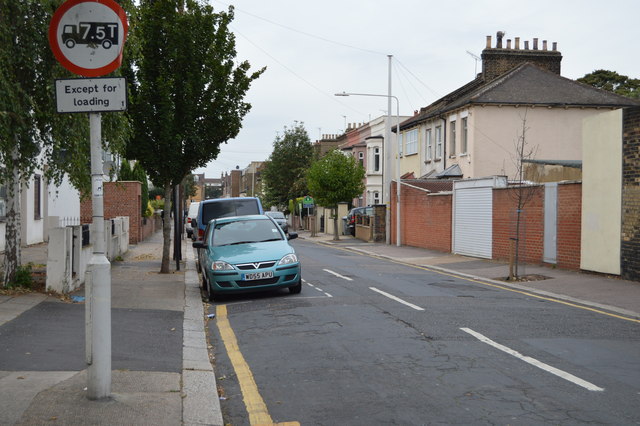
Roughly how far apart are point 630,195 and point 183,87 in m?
10.4

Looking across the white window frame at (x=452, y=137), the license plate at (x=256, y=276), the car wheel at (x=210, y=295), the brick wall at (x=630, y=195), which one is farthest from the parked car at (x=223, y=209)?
the white window frame at (x=452, y=137)

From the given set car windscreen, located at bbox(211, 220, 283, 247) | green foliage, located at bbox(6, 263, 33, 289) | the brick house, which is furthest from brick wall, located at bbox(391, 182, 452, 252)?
green foliage, located at bbox(6, 263, 33, 289)

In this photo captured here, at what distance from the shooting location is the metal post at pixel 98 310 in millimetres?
5312

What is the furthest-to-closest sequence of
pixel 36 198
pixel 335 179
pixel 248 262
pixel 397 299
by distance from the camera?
1. pixel 335 179
2. pixel 36 198
3. pixel 248 262
4. pixel 397 299

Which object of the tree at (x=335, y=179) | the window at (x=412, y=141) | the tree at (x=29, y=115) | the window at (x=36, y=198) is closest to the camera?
the tree at (x=29, y=115)

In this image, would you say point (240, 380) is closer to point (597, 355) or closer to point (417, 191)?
point (597, 355)

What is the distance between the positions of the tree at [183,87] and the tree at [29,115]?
12.8 ft

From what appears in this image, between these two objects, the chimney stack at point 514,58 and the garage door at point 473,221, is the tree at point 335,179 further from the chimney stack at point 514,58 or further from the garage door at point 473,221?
the garage door at point 473,221

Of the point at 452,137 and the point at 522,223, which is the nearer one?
the point at 522,223

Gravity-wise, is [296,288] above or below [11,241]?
below

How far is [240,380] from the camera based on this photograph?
22.0 ft

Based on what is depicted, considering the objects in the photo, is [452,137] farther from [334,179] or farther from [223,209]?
[223,209]

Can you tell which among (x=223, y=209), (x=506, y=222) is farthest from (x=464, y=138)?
(x=223, y=209)

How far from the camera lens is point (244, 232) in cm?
1420
